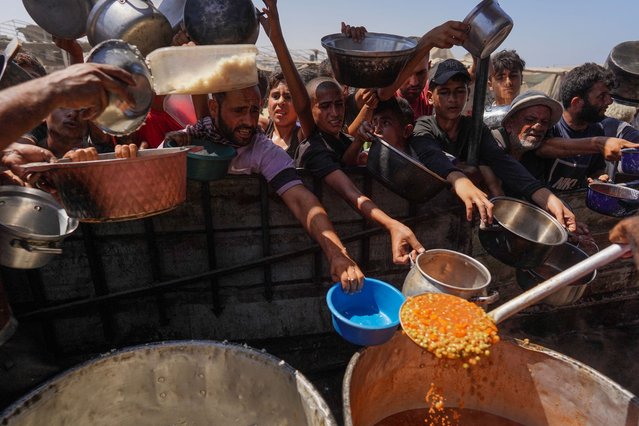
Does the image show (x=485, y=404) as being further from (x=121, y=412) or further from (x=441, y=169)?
(x=121, y=412)

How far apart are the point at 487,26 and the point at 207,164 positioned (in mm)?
2285

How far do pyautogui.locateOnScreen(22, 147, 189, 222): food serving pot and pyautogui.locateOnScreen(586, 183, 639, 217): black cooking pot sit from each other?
321 centimetres

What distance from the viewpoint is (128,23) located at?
306 centimetres

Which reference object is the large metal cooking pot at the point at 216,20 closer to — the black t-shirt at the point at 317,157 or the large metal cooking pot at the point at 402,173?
the black t-shirt at the point at 317,157

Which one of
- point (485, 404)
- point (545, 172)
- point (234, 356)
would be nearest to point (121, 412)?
point (234, 356)

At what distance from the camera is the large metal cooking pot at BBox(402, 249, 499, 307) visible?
2404 millimetres

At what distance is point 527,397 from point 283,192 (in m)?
2.31

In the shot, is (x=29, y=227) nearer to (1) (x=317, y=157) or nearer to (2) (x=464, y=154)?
(1) (x=317, y=157)

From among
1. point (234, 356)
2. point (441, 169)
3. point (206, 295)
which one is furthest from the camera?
point (206, 295)

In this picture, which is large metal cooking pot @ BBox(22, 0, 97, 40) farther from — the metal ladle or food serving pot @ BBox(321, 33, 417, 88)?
the metal ladle

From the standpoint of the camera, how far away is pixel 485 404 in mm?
3148

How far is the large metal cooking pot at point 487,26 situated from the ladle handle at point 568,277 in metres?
1.65

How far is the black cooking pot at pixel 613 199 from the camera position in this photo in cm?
323

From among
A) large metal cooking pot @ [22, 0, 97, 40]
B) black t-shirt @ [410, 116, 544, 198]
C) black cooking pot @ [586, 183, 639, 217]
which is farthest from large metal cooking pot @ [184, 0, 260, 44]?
black cooking pot @ [586, 183, 639, 217]
